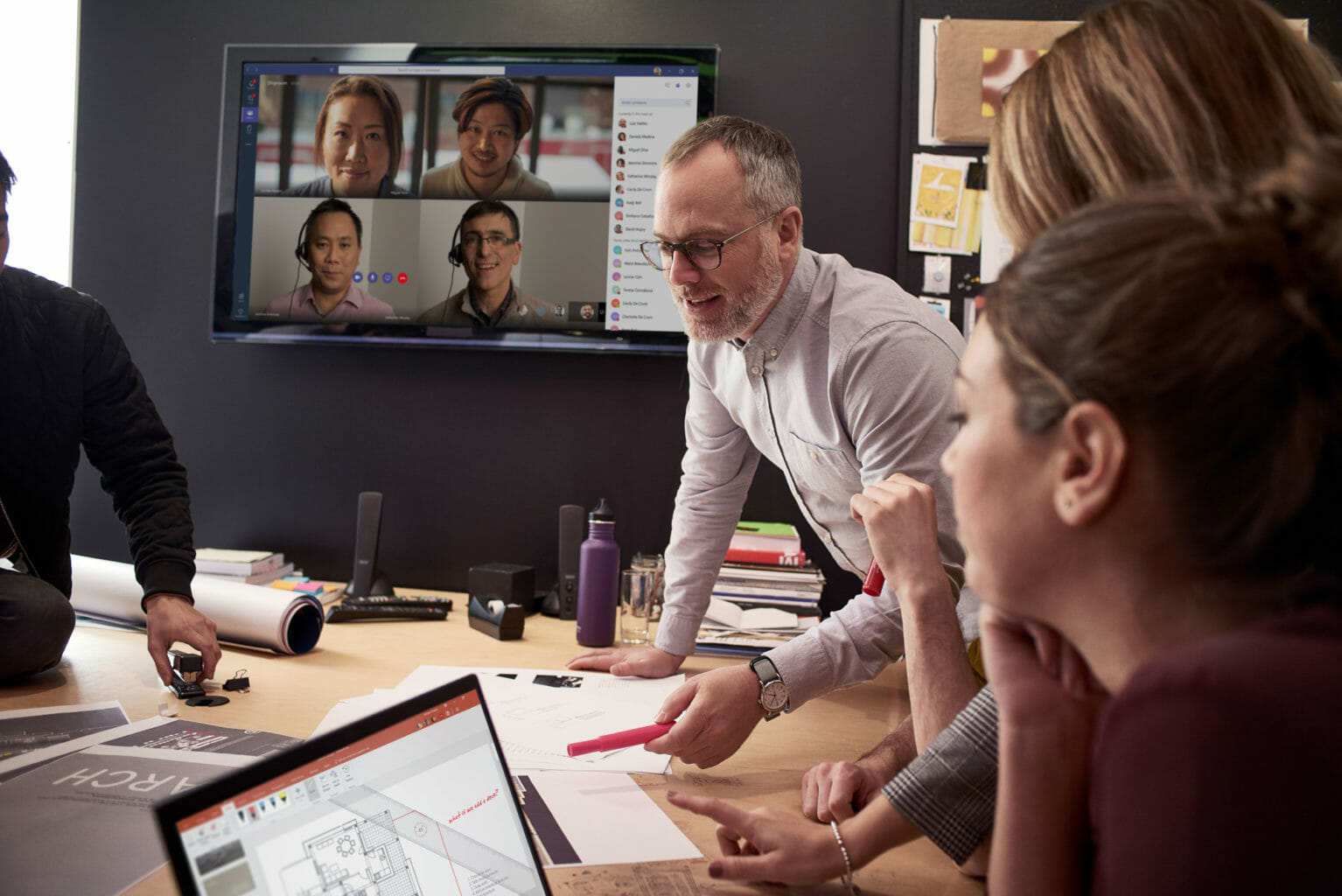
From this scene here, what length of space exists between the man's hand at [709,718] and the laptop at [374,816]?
0.38 m

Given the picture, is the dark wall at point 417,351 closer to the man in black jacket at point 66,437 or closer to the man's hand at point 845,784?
the man in black jacket at point 66,437

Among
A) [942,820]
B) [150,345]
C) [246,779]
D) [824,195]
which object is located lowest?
[942,820]

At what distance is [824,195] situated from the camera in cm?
219

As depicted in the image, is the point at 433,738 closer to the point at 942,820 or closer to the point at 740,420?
the point at 942,820

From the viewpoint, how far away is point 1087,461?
0.48m

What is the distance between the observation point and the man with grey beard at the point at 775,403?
1290 millimetres

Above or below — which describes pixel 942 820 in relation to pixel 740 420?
below

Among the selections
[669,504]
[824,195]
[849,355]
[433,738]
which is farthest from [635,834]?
[824,195]

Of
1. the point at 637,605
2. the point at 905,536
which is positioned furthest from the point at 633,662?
the point at 905,536

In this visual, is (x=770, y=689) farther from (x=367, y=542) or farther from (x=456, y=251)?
(x=456, y=251)

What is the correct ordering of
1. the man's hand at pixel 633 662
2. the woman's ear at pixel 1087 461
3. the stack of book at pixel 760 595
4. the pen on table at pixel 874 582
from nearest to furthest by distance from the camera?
the woman's ear at pixel 1087 461 → the pen on table at pixel 874 582 → the man's hand at pixel 633 662 → the stack of book at pixel 760 595

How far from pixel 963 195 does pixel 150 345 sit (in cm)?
208

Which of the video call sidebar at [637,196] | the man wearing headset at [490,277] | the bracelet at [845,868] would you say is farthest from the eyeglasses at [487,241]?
the bracelet at [845,868]

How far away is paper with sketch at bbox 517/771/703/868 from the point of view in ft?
2.89
